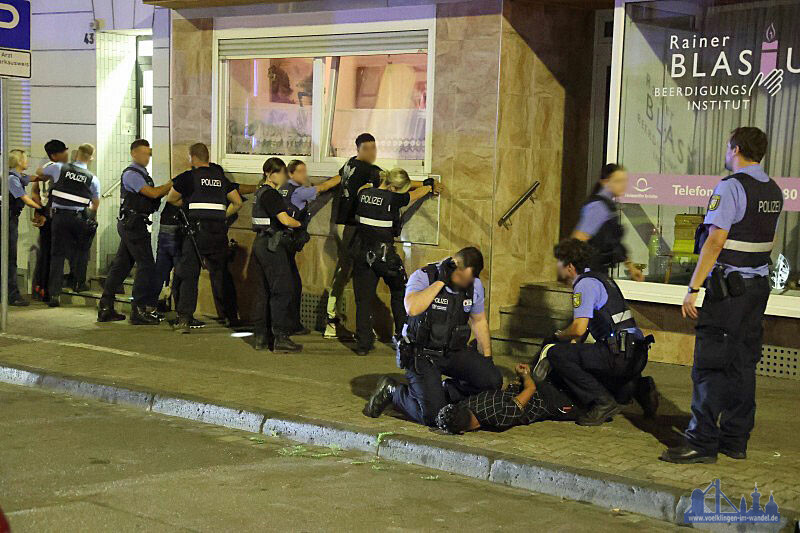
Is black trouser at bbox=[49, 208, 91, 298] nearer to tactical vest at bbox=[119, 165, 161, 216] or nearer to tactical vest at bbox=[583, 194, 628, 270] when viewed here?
tactical vest at bbox=[119, 165, 161, 216]

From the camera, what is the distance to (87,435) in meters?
8.14

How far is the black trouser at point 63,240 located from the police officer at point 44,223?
0.81ft

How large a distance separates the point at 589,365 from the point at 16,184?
8.84m

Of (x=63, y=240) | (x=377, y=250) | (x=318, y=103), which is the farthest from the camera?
(x=63, y=240)

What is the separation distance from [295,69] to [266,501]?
7.78 metres

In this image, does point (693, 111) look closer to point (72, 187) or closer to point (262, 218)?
point (262, 218)

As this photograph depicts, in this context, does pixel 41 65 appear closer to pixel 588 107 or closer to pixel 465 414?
pixel 588 107

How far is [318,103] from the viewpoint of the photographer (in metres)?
13.2

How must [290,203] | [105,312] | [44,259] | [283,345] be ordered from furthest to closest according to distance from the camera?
[44,259]
[105,312]
[290,203]
[283,345]

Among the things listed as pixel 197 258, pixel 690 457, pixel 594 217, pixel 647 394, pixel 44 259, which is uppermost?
pixel 594 217

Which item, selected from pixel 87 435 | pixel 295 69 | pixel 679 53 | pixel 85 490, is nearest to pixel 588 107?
pixel 679 53

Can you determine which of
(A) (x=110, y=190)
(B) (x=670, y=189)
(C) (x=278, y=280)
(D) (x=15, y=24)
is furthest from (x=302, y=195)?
(A) (x=110, y=190)

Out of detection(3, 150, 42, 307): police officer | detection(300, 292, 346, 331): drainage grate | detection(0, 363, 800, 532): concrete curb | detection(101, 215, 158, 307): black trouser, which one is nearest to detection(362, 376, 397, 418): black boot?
detection(0, 363, 800, 532): concrete curb

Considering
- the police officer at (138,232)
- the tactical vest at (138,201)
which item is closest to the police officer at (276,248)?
the police officer at (138,232)
